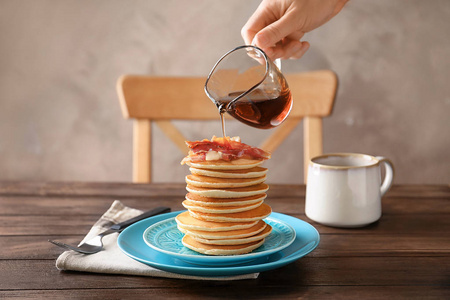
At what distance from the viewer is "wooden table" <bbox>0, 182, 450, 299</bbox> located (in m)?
0.76

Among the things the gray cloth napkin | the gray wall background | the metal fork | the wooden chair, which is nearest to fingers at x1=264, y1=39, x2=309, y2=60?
the wooden chair

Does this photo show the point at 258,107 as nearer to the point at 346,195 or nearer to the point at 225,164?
the point at 225,164

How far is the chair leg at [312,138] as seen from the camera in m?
1.79

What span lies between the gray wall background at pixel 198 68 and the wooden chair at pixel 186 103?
0.94 m

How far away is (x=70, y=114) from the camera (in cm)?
286

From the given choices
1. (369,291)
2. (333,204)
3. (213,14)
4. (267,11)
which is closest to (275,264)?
(369,291)

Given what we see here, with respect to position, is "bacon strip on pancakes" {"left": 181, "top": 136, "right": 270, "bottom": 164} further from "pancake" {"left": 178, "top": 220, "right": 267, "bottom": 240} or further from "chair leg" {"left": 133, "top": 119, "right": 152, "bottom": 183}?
"chair leg" {"left": 133, "top": 119, "right": 152, "bottom": 183}

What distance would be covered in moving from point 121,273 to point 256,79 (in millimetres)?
461

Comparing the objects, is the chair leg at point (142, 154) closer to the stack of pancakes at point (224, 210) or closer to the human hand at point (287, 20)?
the human hand at point (287, 20)

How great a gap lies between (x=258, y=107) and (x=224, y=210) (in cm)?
22

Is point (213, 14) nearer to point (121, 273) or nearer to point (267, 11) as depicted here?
point (267, 11)

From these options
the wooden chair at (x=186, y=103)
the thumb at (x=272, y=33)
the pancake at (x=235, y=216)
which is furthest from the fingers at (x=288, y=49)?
the pancake at (x=235, y=216)

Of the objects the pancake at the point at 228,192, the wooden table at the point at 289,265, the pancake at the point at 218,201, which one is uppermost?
the pancake at the point at 228,192

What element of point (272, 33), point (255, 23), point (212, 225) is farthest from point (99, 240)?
point (255, 23)
